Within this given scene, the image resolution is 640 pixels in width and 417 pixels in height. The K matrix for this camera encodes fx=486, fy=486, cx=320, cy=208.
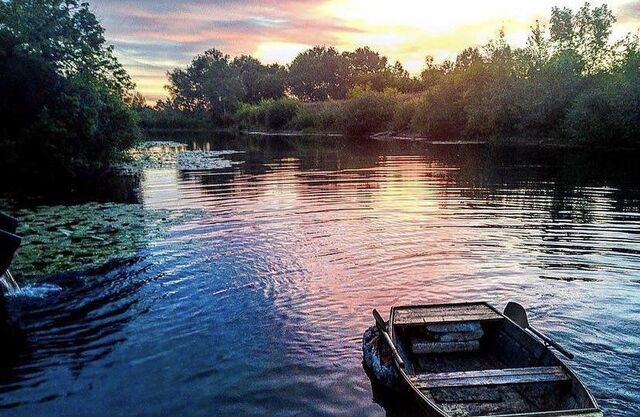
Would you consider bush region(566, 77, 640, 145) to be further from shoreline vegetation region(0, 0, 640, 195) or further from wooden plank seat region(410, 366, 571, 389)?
wooden plank seat region(410, 366, 571, 389)

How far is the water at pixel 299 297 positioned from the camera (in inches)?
287

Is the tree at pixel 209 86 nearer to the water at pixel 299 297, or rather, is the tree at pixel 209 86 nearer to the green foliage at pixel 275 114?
the green foliage at pixel 275 114

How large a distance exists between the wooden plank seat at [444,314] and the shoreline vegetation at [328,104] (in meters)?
26.8

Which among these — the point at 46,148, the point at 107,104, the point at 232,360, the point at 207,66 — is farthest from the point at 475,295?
the point at 207,66

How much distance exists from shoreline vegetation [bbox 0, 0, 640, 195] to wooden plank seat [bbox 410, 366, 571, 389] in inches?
1116

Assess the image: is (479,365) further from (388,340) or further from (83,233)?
(83,233)

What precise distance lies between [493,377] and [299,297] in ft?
17.0

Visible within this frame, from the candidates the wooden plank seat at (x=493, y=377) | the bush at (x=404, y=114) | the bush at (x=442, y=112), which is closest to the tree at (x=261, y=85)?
the bush at (x=404, y=114)

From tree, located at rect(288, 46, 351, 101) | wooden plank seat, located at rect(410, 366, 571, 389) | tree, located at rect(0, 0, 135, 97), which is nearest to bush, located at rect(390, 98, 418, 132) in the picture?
tree, located at rect(0, 0, 135, 97)

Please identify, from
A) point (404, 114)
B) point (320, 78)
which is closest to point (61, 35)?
point (404, 114)

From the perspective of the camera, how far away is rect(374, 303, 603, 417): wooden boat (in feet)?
19.9

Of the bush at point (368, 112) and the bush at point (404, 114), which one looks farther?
the bush at point (368, 112)

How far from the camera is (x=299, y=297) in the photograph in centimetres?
1080

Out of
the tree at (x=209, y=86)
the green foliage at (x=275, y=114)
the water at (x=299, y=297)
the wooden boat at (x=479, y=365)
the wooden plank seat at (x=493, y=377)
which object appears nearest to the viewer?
the wooden boat at (x=479, y=365)
